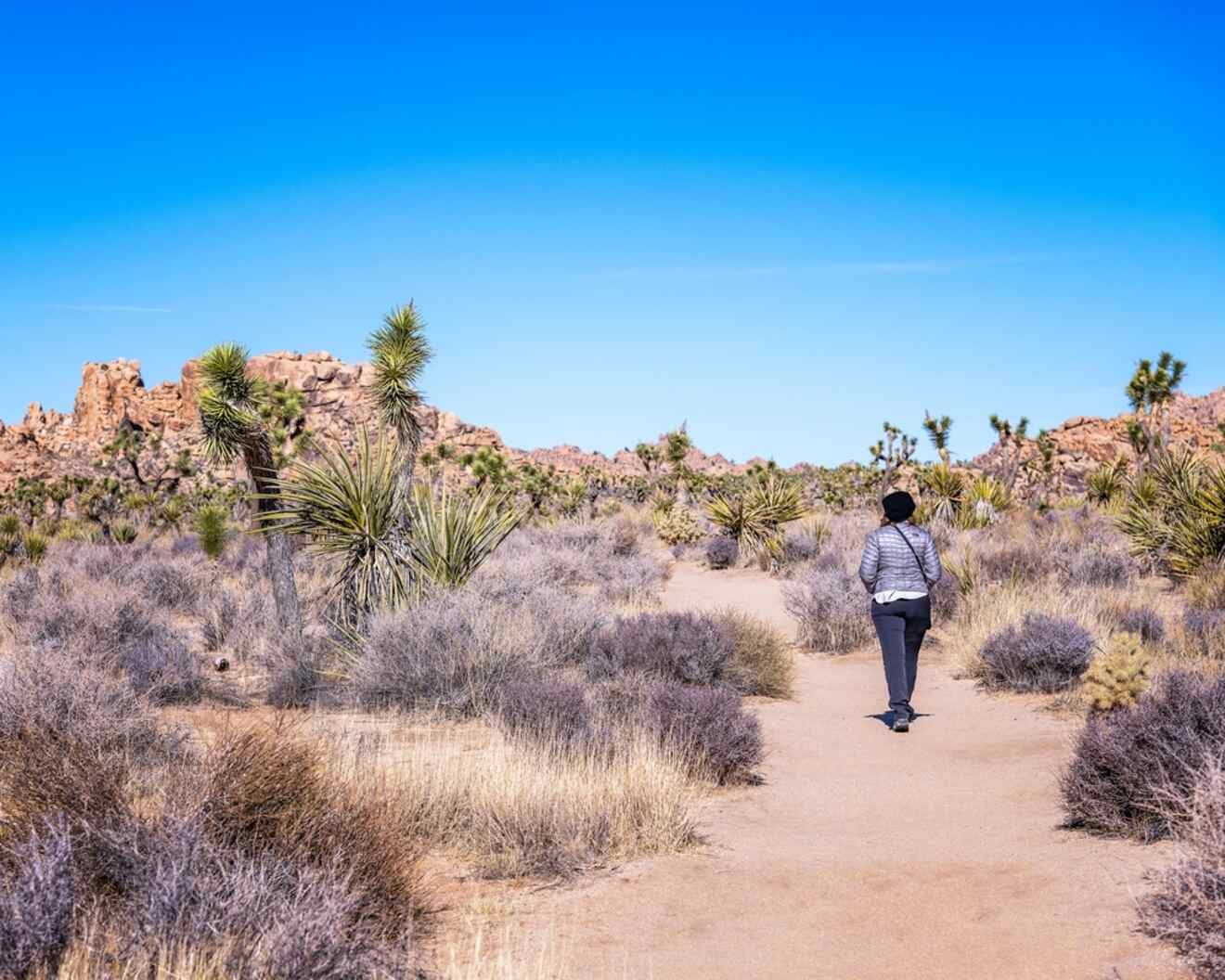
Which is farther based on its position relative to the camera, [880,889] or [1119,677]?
[1119,677]

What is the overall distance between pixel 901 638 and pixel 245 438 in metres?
8.34

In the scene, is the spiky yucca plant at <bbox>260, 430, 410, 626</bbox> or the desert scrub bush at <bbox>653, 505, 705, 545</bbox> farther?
the desert scrub bush at <bbox>653, 505, 705, 545</bbox>

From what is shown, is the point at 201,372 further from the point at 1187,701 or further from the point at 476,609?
the point at 1187,701

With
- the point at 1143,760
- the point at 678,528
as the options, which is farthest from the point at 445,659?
the point at 678,528

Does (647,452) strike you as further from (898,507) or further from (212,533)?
(898,507)

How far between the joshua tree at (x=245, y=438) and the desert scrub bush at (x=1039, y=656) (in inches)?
306

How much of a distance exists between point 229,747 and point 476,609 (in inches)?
248

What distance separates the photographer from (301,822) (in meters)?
4.31

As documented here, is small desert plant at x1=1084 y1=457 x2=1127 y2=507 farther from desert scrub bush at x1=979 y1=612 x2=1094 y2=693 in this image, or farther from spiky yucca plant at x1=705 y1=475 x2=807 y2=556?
desert scrub bush at x1=979 y1=612 x2=1094 y2=693

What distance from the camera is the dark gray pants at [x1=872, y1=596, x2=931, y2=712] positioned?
9227 mm

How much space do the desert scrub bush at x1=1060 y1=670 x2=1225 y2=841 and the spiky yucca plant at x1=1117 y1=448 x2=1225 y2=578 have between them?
9683 millimetres

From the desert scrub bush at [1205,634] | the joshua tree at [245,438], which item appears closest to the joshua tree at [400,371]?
the joshua tree at [245,438]

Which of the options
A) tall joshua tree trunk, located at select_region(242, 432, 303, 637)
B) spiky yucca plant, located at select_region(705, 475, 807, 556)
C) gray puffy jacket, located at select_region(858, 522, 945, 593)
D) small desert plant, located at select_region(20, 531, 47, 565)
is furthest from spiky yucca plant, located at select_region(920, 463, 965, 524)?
small desert plant, located at select_region(20, 531, 47, 565)

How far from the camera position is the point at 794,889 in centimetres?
515
